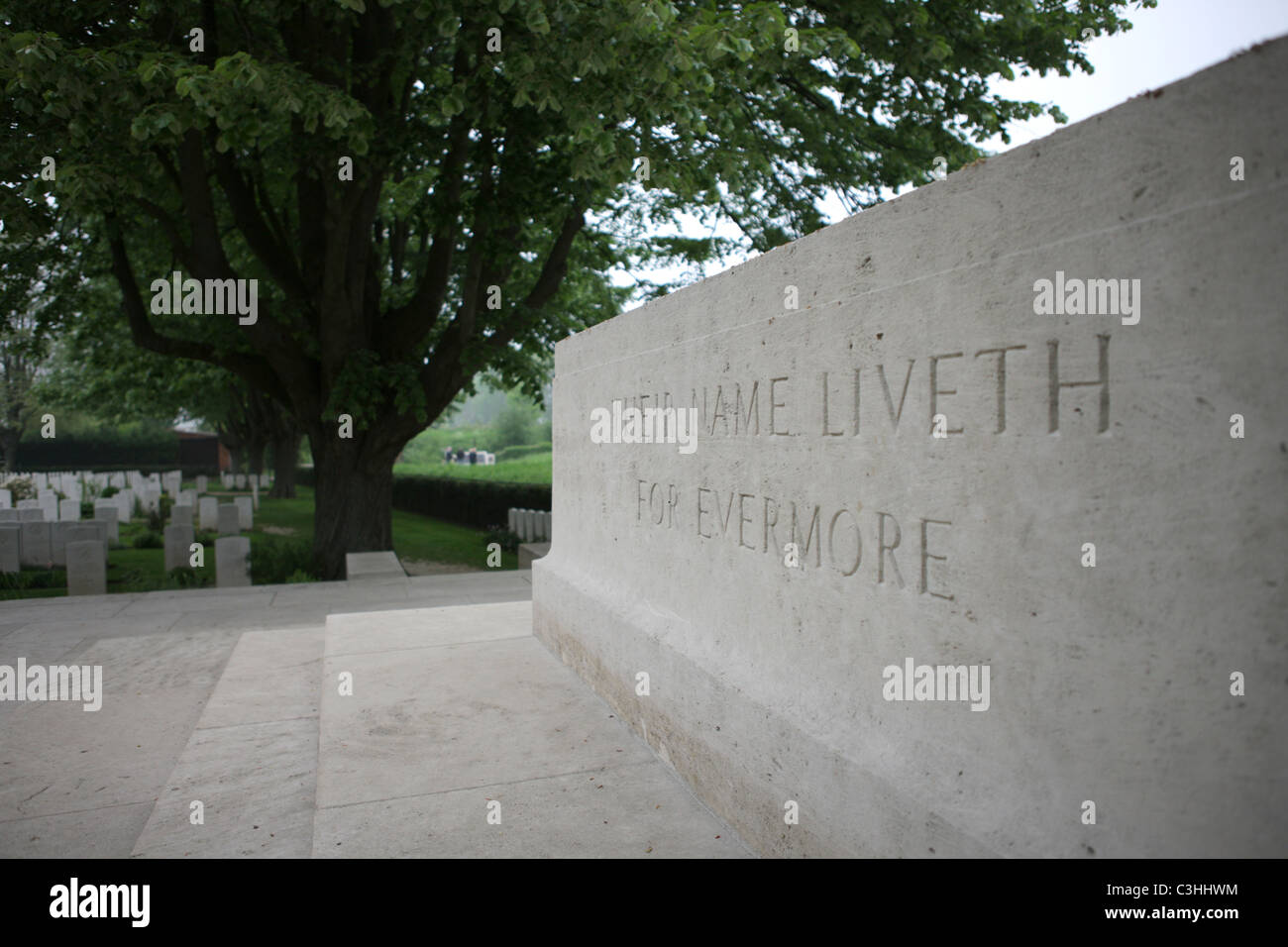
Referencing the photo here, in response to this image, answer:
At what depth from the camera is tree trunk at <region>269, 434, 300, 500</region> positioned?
31.5 meters

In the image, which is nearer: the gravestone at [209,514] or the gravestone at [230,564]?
the gravestone at [230,564]

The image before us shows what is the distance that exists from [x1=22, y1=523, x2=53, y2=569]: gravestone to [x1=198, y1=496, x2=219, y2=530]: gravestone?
457 cm

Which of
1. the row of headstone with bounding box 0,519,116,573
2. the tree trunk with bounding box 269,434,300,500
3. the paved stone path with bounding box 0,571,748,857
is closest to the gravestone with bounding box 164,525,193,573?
the row of headstone with bounding box 0,519,116,573

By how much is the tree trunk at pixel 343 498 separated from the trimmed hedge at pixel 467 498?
16.5ft

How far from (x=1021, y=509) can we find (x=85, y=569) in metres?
10.5

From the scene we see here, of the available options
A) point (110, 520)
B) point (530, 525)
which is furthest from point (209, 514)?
point (530, 525)

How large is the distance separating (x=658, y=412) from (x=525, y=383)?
890cm

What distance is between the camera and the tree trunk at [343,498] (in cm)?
1177
